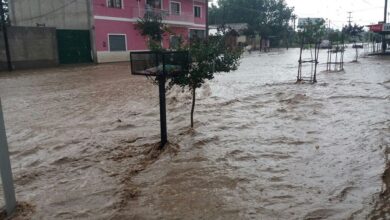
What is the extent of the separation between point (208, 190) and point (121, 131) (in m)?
3.64

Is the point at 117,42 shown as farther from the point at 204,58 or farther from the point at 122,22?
the point at 204,58

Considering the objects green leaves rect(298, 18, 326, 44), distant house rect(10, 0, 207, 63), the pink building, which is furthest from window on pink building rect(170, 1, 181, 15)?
green leaves rect(298, 18, 326, 44)

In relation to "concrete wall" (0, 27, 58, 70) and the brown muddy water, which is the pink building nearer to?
"concrete wall" (0, 27, 58, 70)

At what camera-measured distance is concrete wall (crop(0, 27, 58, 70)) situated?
22.9 metres

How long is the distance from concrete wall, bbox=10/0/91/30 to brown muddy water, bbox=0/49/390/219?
1811 cm

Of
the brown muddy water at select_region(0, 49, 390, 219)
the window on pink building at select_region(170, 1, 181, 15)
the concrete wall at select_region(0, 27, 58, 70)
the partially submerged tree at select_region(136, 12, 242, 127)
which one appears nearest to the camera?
the brown muddy water at select_region(0, 49, 390, 219)

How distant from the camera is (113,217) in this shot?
3971 millimetres

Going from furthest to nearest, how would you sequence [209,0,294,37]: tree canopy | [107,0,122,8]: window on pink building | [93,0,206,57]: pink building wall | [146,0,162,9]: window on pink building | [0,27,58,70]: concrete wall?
[209,0,294,37]: tree canopy → [146,0,162,9]: window on pink building → [107,0,122,8]: window on pink building → [93,0,206,57]: pink building wall → [0,27,58,70]: concrete wall

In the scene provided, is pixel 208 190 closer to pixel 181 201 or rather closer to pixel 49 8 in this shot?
pixel 181 201

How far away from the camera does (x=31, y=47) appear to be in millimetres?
23984

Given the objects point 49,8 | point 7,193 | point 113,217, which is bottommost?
point 113,217

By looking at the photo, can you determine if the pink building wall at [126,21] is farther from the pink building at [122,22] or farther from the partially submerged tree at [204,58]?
the partially submerged tree at [204,58]

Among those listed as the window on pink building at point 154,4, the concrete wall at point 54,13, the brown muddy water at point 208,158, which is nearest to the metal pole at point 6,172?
the brown muddy water at point 208,158

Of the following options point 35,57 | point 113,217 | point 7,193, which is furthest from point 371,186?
point 35,57
